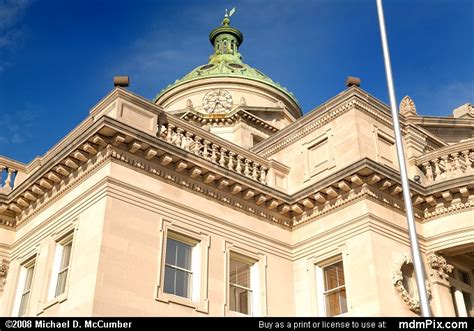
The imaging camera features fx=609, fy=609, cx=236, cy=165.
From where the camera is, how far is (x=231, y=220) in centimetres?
1808

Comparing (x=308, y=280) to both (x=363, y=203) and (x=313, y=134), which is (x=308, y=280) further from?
(x=313, y=134)

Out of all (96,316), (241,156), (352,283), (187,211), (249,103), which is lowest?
(96,316)

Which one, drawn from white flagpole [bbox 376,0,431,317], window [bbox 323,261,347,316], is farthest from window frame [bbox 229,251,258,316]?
white flagpole [bbox 376,0,431,317]

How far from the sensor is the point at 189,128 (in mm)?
18375

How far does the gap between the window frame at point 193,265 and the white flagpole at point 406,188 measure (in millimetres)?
5816

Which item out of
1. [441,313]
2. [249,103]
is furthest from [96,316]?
[249,103]

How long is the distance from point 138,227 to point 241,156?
4.90m

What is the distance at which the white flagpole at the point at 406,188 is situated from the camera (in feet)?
40.4

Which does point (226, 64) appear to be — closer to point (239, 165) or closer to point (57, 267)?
point (239, 165)

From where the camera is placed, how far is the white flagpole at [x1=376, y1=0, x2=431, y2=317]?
40.4 ft

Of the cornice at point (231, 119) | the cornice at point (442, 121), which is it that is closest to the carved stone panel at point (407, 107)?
the cornice at point (442, 121)

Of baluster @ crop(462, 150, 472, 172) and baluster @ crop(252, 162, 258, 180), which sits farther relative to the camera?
baluster @ crop(252, 162, 258, 180)

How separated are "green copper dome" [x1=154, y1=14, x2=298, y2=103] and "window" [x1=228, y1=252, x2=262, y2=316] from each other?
18693 millimetres
